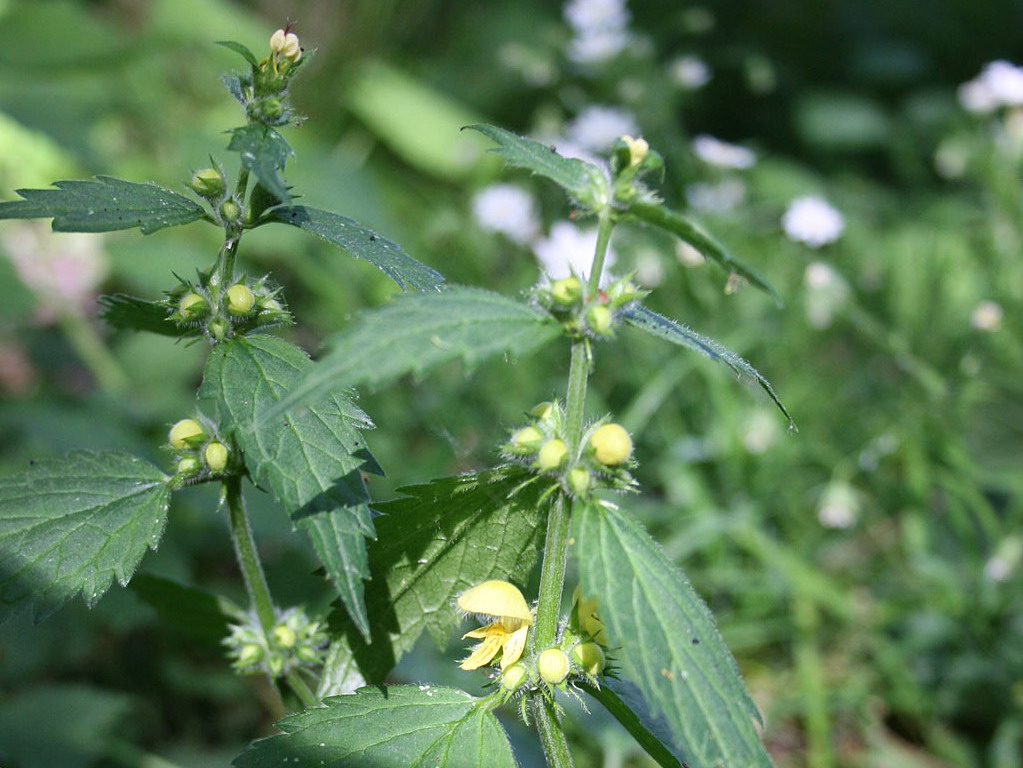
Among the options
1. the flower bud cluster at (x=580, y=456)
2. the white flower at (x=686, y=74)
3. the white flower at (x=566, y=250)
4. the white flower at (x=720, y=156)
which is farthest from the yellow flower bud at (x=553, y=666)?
the white flower at (x=686, y=74)

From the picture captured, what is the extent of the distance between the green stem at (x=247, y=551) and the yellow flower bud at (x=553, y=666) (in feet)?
0.96

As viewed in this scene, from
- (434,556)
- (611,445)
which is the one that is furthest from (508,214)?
(611,445)

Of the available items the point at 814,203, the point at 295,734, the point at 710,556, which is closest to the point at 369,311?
the point at 295,734

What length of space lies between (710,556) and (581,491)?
1.39 m

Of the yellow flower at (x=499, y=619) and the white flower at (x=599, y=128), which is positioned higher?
the white flower at (x=599, y=128)

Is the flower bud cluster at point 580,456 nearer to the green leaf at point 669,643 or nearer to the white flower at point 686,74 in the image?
the green leaf at point 669,643

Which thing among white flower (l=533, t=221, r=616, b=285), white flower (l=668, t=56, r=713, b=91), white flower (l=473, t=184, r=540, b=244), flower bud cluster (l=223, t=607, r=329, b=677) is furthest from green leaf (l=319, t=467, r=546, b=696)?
white flower (l=668, t=56, r=713, b=91)

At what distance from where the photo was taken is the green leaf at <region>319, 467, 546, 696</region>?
78 cm

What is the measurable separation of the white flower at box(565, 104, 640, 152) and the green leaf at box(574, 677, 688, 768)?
6.05 feet

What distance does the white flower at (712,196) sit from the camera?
2.44 m

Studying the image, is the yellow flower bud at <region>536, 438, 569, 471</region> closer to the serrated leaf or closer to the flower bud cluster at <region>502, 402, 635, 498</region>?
the flower bud cluster at <region>502, 402, 635, 498</region>

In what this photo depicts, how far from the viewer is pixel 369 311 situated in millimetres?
610

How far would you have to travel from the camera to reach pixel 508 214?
2652mm

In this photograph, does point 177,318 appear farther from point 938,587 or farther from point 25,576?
point 938,587
